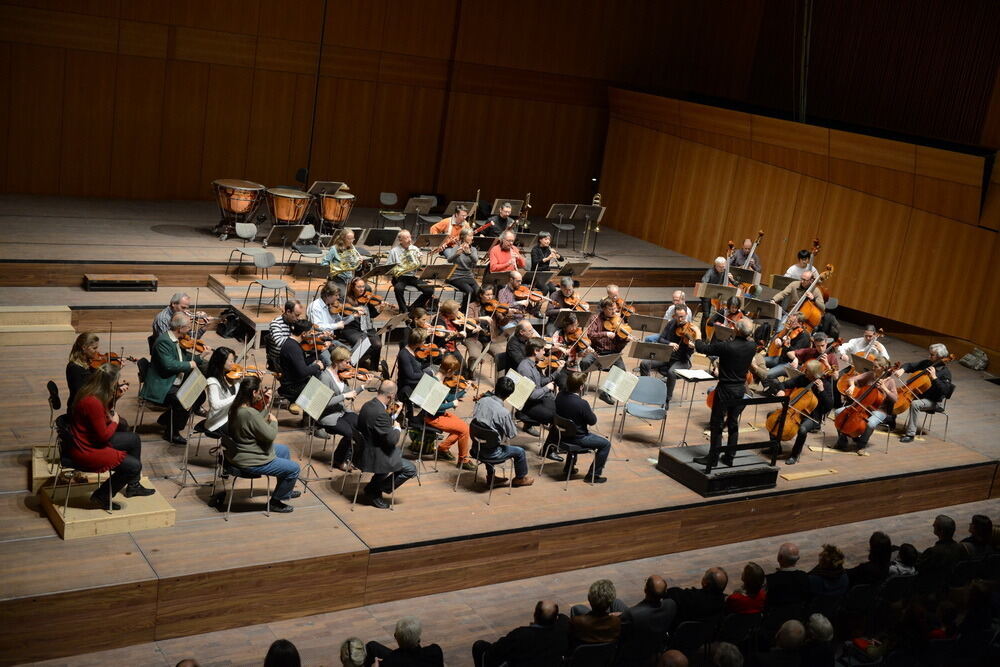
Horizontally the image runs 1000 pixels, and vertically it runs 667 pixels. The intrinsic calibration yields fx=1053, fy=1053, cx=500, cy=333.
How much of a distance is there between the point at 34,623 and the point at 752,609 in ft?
14.7

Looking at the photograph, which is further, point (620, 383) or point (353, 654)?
point (620, 383)

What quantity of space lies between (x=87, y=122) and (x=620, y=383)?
948 cm

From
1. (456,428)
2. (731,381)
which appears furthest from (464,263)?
(731,381)

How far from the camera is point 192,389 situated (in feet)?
25.2

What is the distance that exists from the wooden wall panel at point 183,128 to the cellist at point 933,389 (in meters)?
10.5

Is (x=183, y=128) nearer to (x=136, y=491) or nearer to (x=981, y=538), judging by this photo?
(x=136, y=491)

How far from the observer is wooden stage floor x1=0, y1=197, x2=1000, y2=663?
21.9ft

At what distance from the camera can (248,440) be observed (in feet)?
24.4

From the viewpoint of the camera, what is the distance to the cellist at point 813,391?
1034 cm

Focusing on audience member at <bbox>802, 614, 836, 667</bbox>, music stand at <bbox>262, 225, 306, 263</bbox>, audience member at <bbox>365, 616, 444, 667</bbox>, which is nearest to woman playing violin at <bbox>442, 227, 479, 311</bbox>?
music stand at <bbox>262, 225, 306, 263</bbox>

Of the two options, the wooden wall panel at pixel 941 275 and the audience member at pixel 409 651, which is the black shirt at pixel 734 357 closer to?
the audience member at pixel 409 651

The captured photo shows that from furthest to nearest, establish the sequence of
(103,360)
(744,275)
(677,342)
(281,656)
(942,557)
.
Result: (744,275) → (677,342) → (103,360) → (942,557) → (281,656)

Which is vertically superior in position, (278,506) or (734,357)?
(734,357)

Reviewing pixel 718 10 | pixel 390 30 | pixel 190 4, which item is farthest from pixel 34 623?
pixel 718 10
